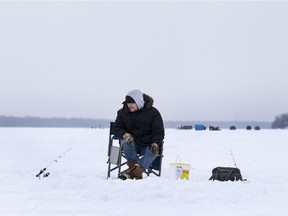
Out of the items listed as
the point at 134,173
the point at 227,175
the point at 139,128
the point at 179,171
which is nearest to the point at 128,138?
the point at 139,128

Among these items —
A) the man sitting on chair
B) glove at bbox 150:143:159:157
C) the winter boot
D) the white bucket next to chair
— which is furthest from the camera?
the white bucket next to chair

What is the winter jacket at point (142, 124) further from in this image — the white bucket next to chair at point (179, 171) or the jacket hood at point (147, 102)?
the white bucket next to chair at point (179, 171)

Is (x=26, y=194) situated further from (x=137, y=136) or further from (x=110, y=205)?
(x=137, y=136)

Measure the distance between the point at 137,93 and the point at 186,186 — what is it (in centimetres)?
161

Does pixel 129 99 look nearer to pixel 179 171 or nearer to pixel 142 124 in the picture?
pixel 142 124

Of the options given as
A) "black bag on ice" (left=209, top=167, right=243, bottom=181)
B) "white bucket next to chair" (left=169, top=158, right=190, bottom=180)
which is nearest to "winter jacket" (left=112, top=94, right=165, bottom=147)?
"white bucket next to chair" (left=169, top=158, right=190, bottom=180)

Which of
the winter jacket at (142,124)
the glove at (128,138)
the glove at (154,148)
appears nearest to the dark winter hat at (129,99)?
the winter jacket at (142,124)

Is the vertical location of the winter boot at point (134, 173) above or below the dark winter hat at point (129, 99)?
below

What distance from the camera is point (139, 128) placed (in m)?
6.12

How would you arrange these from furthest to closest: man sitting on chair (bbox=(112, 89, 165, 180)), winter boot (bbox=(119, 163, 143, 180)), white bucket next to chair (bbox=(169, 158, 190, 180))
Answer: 1. white bucket next to chair (bbox=(169, 158, 190, 180))
2. man sitting on chair (bbox=(112, 89, 165, 180))
3. winter boot (bbox=(119, 163, 143, 180))

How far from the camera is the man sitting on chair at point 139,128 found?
600cm

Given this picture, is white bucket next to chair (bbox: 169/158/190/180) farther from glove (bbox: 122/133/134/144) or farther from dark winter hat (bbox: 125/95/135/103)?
dark winter hat (bbox: 125/95/135/103)

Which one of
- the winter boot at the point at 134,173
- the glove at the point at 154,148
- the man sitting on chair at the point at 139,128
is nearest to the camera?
the winter boot at the point at 134,173

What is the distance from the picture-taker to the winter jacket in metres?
6.05
